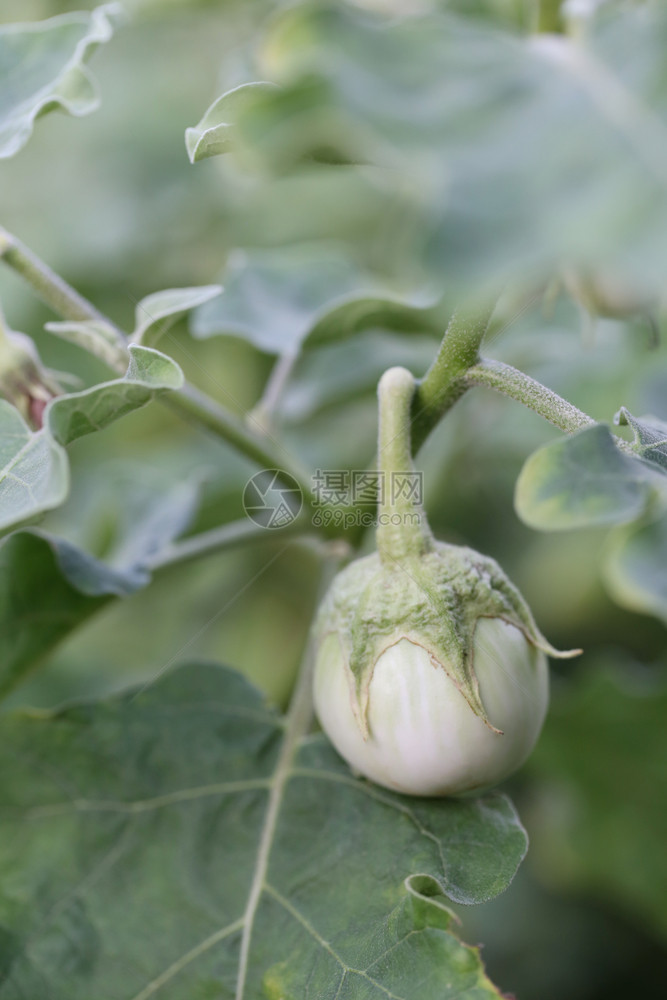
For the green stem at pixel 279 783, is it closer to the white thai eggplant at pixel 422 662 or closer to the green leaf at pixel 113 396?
the white thai eggplant at pixel 422 662

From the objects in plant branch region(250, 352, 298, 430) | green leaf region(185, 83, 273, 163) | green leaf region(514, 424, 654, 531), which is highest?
green leaf region(185, 83, 273, 163)

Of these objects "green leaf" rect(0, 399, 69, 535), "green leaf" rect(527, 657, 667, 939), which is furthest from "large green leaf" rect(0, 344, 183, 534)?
"green leaf" rect(527, 657, 667, 939)

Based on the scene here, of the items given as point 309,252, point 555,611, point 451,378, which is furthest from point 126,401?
point 555,611

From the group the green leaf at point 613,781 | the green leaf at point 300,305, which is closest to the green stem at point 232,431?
the green leaf at point 300,305

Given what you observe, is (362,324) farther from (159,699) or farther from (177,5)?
(177,5)

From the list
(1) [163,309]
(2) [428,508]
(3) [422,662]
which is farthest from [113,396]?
(2) [428,508]

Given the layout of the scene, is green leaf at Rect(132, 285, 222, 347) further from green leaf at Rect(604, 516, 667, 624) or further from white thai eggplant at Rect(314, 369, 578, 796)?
green leaf at Rect(604, 516, 667, 624)

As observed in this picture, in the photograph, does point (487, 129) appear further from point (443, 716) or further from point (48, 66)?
point (48, 66)
